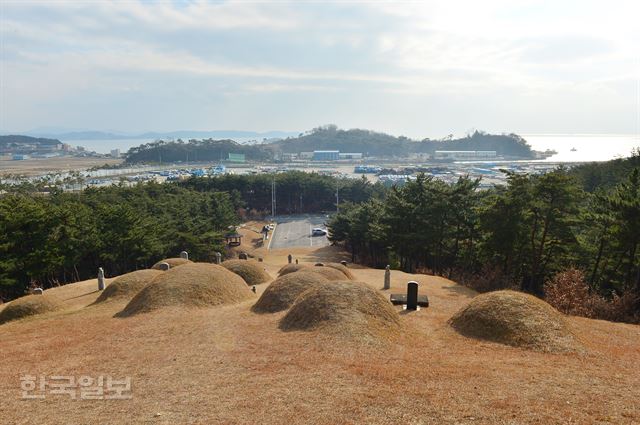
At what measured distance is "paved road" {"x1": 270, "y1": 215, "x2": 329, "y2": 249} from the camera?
5196 cm

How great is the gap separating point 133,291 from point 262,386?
39.9 feet

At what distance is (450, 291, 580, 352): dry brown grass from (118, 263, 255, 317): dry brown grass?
8587 mm

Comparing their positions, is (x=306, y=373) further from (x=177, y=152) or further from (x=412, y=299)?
(x=177, y=152)

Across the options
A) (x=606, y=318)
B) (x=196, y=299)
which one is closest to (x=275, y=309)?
(x=196, y=299)

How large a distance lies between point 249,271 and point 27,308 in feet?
31.4

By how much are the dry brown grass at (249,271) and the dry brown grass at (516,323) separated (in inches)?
441

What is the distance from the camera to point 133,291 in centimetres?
1844

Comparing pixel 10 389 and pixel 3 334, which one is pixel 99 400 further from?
pixel 3 334

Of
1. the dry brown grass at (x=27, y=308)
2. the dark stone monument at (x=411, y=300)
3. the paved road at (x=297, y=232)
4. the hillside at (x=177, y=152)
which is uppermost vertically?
the hillside at (x=177, y=152)

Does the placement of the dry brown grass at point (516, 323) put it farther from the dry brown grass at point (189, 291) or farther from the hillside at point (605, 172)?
the hillside at point (605, 172)

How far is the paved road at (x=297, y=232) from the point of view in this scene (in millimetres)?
51959

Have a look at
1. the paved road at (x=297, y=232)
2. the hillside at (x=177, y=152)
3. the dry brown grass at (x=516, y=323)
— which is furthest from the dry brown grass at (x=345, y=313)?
the hillside at (x=177, y=152)

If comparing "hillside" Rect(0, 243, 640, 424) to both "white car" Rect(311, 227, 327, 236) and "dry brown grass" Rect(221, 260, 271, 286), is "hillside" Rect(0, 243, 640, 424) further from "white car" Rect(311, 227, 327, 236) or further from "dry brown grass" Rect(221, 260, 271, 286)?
"white car" Rect(311, 227, 327, 236)

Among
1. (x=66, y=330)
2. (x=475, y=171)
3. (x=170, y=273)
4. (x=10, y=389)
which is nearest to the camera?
(x=10, y=389)
